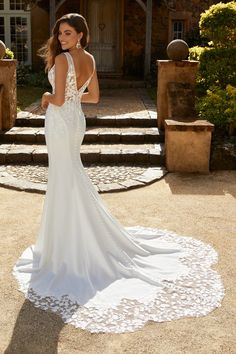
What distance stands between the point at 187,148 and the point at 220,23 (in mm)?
3270

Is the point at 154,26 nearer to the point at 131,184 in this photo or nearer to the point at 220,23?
the point at 220,23

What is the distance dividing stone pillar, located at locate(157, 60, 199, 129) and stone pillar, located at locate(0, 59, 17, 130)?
114 inches

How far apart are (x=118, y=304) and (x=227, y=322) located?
0.82 m

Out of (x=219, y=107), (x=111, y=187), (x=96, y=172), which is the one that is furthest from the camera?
(x=219, y=107)

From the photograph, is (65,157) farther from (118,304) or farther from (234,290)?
(234,290)

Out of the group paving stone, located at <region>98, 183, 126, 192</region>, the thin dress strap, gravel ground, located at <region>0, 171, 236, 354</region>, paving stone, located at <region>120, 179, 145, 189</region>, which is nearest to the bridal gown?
the thin dress strap

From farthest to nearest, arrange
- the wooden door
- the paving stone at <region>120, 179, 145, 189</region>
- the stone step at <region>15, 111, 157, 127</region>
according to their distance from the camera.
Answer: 1. the wooden door
2. the stone step at <region>15, 111, 157, 127</region>
3. the paving stone at <region>120, 179, 145, 189</region>

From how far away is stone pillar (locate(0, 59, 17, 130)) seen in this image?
8203 millimetres

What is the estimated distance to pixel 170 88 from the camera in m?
8.21

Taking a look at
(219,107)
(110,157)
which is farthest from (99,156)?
(219,107)

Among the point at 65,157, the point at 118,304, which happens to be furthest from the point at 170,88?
the point at 118,304

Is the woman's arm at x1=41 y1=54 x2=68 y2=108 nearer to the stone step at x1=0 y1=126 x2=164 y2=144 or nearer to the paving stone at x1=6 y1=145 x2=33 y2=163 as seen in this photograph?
the paving stone at x1=6 y1=145 x2=33 y2=163

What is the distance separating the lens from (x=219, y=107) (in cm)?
815

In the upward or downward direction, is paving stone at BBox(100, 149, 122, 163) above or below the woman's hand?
below
